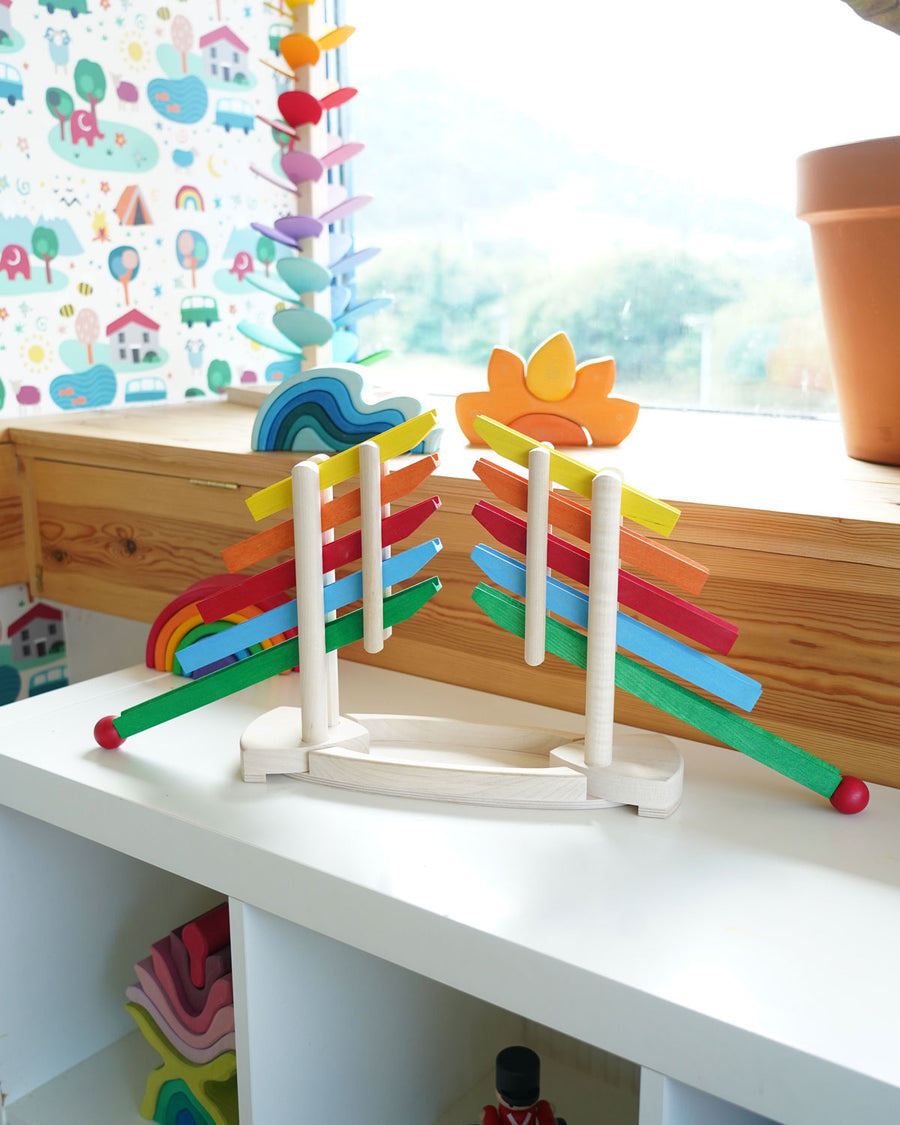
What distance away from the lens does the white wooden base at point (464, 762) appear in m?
0.79

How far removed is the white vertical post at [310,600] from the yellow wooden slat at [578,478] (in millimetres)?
137

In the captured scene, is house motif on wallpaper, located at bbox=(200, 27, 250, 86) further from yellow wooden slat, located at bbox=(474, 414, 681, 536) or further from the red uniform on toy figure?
the red uniform on toy figure

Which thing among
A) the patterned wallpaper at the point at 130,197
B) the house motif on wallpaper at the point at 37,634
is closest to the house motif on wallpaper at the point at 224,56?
the patterned wallpaper at the point at 130,197

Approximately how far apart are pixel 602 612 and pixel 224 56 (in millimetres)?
1269

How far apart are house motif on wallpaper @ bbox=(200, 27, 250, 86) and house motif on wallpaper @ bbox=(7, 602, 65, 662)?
33.3 inches

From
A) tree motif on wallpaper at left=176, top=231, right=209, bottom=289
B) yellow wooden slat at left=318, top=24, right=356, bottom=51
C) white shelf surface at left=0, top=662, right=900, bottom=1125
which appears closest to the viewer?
white shelf surface at left=0, top=662, right=900, bottom=1125

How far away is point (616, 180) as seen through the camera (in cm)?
152

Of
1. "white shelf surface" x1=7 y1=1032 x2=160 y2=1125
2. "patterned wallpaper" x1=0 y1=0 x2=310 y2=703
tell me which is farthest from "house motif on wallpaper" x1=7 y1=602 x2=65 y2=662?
"white shelf surface" x1=7 y1=1032 x2=160 y2=1125

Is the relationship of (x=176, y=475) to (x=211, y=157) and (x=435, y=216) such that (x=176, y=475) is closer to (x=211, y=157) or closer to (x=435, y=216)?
(x=211, y=157)

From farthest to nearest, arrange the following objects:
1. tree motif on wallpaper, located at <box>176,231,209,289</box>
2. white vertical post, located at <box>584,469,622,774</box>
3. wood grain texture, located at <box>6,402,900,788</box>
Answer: tree motif on wallpaper, located at <box>176,231,209,289</box>, wood grain texture, located at <box>6,402,900,788</box>, white vertical post, located at <box>584,469,622,774</box>

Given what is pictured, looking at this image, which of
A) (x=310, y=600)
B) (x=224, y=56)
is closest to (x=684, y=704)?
(x=310, y=600)

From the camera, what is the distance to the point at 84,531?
4.51 ft

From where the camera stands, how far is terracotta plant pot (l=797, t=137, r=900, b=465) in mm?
899

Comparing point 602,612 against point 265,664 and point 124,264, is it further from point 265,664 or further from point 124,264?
point 124,264
